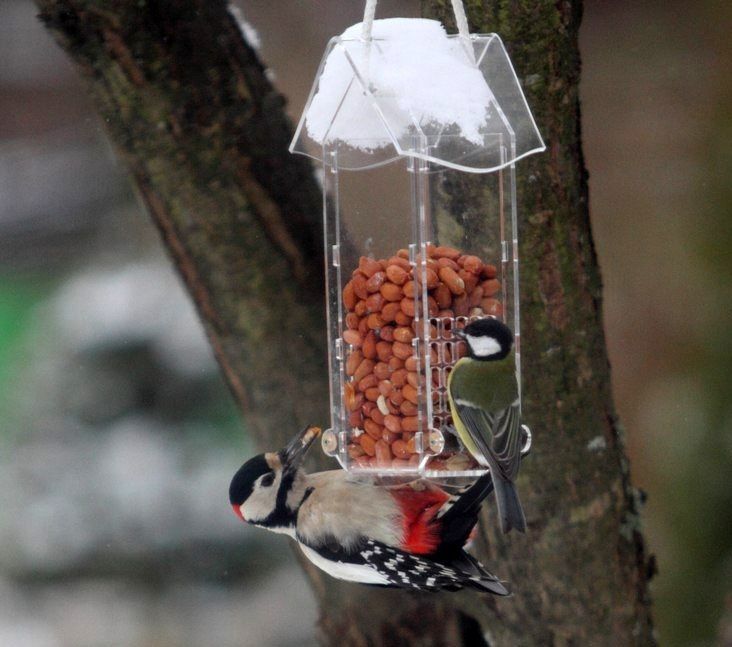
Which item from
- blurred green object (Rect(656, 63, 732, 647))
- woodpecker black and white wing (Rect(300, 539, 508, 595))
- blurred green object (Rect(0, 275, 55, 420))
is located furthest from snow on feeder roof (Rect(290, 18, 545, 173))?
blurred green object (Rect(0, 275, 55, 420))

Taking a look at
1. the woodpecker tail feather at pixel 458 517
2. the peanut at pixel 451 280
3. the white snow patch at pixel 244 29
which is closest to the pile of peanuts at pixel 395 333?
the peanut at pixel 451 280

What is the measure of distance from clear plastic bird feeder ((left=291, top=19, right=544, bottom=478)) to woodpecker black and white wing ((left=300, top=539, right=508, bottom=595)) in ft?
0.66

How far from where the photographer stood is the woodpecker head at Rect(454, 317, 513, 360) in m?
2.04

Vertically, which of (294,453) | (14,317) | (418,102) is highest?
(418,102)

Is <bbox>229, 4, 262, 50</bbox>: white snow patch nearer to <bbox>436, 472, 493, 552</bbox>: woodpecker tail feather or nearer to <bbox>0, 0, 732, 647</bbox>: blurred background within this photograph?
<bbox>0, 0, 732, 647</bbox>: blurred background

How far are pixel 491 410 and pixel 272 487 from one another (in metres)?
0.62

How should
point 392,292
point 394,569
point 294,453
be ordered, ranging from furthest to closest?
point 294,453 → point 394,569 → point 392,292

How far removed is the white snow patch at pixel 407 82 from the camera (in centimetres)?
197

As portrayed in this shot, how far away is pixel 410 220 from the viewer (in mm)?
2129

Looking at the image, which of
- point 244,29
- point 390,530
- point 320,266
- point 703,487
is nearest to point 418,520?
point 390,530

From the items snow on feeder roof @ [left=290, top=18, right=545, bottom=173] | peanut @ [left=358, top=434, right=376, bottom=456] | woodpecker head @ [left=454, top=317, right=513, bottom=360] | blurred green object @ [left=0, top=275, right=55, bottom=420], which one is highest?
snow on feeder roof @ [left=290, top=18, right=545, bottom=173]

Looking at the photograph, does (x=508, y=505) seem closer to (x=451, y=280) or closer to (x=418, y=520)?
(x=418, y=520)

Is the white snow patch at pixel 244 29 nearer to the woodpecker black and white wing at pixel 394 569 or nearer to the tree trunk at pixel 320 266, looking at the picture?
the tree trunk at pixel 320 266

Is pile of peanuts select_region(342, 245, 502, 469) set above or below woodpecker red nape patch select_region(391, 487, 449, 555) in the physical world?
above
